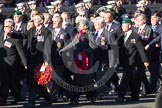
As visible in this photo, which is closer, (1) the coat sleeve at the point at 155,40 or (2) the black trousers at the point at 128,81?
(2) the black trousers at the point at 128,81

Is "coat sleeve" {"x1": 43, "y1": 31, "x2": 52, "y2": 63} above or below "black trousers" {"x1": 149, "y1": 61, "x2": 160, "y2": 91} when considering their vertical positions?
above

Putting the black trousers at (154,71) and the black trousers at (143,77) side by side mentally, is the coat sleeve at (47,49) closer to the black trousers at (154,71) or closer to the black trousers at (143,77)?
the black trousers at (143,77)

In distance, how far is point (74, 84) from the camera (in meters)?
13.6

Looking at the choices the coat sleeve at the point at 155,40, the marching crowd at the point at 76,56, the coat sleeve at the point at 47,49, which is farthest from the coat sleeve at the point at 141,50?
the coat sleeve at the point at 47,49

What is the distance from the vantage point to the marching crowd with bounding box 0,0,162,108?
1305 cm

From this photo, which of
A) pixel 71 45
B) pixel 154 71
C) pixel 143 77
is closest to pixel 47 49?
pixel 71 45

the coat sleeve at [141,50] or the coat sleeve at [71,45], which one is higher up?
the coat sleeve at [71,45]

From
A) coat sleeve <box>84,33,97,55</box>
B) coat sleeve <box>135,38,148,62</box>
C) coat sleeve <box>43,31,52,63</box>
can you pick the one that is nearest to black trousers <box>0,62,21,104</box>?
coat sleeve <box>43,31,52,63</box>

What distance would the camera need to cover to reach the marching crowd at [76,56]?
42.8ft

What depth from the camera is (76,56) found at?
13305 mm

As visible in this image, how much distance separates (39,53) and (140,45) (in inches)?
84.7

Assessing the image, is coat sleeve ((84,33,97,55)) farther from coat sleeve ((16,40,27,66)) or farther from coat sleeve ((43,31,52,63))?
coat sleeve ((16,40,27,66))

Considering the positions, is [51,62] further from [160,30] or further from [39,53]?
[160,30]

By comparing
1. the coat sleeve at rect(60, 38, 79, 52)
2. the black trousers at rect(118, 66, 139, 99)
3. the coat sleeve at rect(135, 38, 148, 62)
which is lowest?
the black trousers at rect(118, 66, 139, 99)
